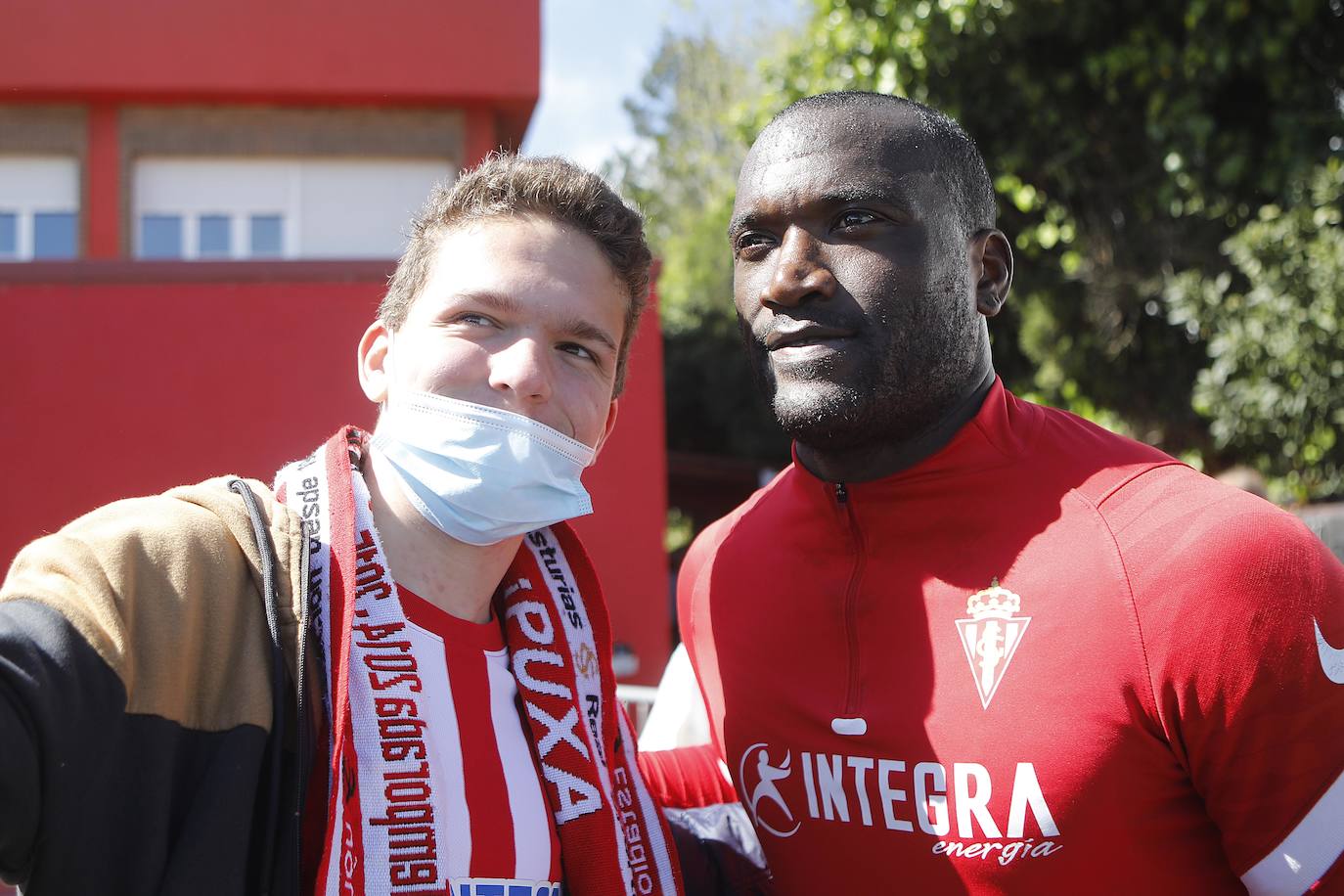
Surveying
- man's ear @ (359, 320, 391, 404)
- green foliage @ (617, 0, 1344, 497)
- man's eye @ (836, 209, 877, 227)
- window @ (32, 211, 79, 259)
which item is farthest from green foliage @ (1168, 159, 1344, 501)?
window @ (32, 211, 79, 259)

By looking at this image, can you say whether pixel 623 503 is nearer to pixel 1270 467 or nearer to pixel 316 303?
pixel 316 303

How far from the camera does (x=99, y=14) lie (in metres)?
11.0

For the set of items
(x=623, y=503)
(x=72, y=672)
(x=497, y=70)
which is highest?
(x=497, y=70)

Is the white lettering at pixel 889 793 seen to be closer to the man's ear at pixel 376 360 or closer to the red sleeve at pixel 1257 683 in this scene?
the red sleeve at pixel 1257 683

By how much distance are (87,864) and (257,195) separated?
1074 cm

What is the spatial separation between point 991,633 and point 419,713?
3.16ft

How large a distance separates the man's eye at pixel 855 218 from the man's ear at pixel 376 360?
2.85ft

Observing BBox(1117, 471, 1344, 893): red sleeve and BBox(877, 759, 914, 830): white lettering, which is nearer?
BBox(1117, 471, 1344, 893): red sleeve

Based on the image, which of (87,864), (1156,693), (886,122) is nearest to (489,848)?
(87,864)

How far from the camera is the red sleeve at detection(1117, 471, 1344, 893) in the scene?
1755mm

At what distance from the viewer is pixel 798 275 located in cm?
214

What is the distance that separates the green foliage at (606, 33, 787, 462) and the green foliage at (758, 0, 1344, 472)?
63.4 inches


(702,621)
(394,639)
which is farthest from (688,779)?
(394,639)

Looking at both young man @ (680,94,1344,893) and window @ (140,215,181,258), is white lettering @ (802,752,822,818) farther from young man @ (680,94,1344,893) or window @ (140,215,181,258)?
window @ (140,215,181,258)
